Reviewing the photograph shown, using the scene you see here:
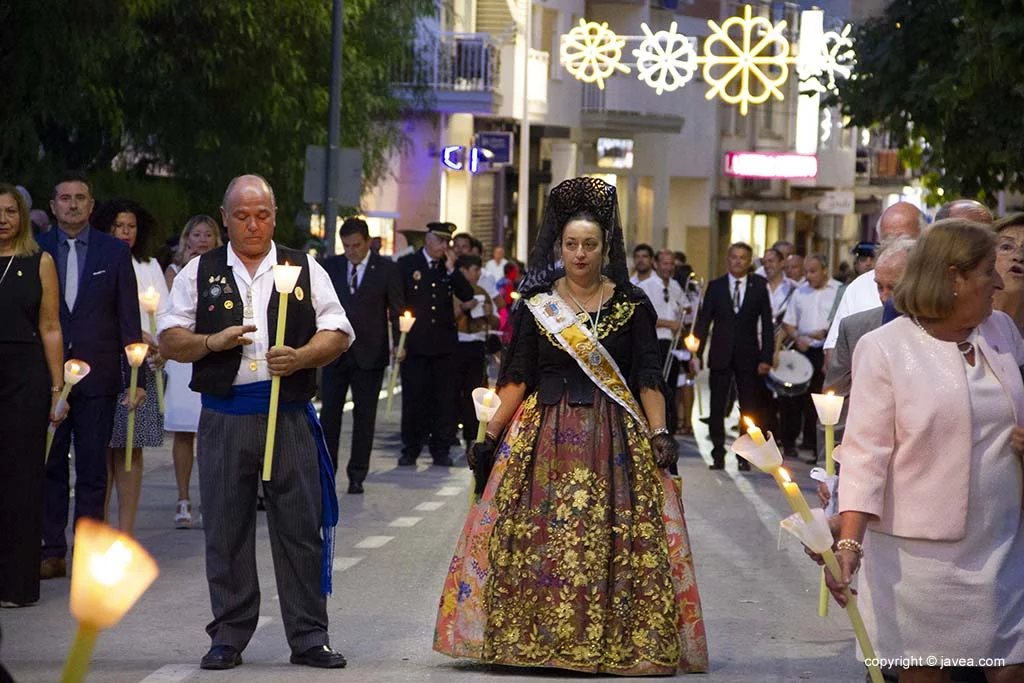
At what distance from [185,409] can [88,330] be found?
2.63m

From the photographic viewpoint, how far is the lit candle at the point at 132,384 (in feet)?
36.2

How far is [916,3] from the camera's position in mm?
19078

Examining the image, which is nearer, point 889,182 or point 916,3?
point 916,3

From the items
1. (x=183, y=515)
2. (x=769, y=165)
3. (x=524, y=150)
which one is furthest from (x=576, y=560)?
(x=769, y=165)

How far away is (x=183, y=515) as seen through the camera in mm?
13312

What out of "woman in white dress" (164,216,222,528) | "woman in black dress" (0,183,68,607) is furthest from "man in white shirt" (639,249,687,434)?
"woman in black dress" (0,183,68,607)

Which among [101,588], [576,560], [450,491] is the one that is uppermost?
[101,588]

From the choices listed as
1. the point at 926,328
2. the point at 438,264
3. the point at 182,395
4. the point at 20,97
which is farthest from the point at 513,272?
the point at 926,328

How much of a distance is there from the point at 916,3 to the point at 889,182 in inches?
2116

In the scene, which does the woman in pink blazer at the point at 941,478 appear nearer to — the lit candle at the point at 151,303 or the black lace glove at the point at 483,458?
the black lace glove at the point at 483,458

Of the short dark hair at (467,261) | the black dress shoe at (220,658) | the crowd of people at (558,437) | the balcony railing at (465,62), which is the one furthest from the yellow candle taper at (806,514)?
the balcony railing at (465,62)

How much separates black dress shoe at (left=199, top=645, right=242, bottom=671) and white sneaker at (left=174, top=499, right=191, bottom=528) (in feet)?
15.9

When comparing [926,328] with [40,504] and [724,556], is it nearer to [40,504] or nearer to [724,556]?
[40,504]

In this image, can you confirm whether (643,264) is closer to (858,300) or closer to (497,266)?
(497,266)
